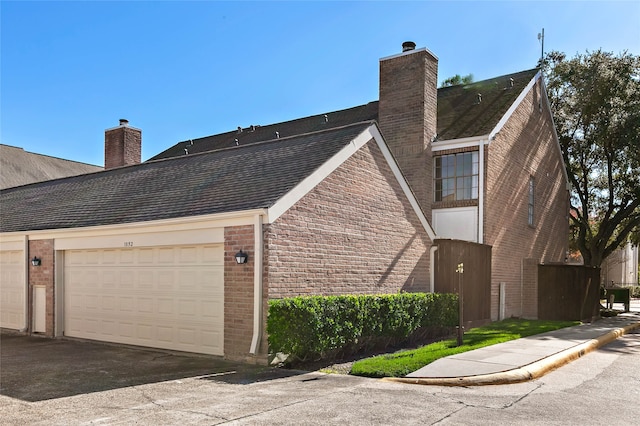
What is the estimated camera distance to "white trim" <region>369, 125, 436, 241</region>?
13352mm

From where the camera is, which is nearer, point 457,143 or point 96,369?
point 96,369

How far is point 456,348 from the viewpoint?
11617mm

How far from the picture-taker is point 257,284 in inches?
398

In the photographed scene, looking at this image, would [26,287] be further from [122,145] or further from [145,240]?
[122,145]

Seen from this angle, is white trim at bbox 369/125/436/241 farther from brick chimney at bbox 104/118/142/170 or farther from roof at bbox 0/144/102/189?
roof at bbox 0/144/102/189

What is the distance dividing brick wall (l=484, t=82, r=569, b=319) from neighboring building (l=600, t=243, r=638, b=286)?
30.8 metres

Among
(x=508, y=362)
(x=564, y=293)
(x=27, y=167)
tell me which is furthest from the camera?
(x=27, y=167)

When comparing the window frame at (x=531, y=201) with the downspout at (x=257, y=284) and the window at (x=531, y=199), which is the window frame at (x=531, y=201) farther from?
the downspout at (x=257, y=284)

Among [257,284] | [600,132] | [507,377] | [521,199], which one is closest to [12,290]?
[257,284]

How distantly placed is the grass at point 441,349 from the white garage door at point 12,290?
1035 cm

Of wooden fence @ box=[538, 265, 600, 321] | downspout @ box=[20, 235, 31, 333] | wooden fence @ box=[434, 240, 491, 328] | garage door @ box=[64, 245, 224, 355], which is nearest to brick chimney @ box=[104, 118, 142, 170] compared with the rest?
downspout @ box=[20, 235, 31, 333]

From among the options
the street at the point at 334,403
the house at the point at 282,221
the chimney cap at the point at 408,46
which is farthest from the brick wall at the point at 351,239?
the chimney cap at the point at 408,46

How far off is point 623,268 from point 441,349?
4968 cm

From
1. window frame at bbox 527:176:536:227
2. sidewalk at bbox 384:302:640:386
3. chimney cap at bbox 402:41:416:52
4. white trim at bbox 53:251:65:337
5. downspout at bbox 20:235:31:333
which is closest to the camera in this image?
sidewalk at bbox 384:302:640:386
